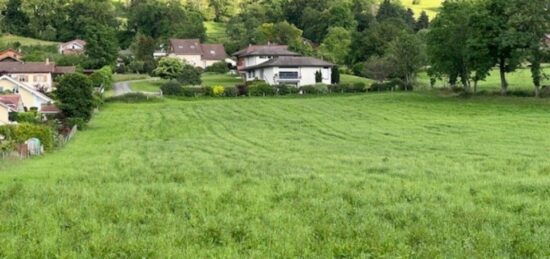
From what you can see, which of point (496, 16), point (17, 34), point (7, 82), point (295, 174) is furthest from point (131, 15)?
point (295, 174)

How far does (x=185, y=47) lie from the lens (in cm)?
12156

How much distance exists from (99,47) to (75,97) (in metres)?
54.1

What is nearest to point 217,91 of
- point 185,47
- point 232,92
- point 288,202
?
point 232,92

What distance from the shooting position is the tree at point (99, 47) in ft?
346

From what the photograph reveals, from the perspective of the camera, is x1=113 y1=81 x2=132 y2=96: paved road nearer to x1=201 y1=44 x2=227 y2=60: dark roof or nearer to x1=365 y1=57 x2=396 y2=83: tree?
x1=201 y1=44 x2=227 y2=60: dark roof

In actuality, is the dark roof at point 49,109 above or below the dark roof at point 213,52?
below

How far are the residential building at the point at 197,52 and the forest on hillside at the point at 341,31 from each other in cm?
502

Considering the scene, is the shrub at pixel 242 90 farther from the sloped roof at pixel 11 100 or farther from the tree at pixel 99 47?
the tree at pixel 99 47

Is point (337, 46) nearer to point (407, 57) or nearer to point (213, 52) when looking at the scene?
point (213, 52)

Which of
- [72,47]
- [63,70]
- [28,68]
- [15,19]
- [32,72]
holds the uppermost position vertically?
[15,19]

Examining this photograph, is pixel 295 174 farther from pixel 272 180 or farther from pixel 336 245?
pixel 336 245

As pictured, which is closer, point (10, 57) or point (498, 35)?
point (498, 35)

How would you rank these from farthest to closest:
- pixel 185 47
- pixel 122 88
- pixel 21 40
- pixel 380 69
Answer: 1. pixel 21 40
2. pixel 185 47
3. pixel 380 69
4. pixel 122 88

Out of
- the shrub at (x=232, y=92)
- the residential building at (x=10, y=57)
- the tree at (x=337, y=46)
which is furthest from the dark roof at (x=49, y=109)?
the tree at (x=337, y=46)
